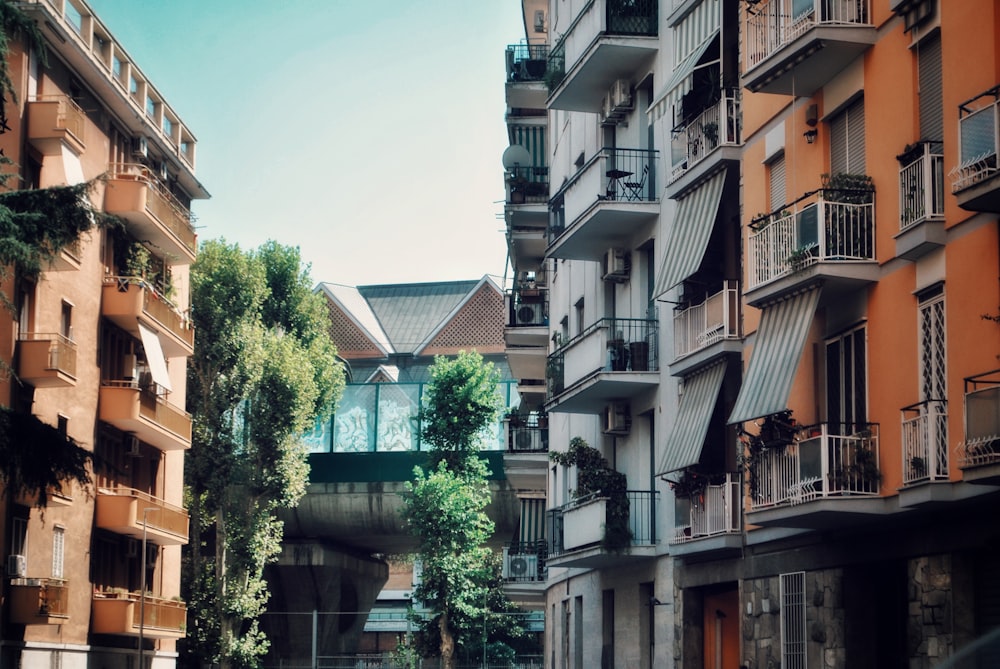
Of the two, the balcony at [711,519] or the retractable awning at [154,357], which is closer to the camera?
the balcony at [711,519]

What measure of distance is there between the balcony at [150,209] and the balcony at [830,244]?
22.5 m

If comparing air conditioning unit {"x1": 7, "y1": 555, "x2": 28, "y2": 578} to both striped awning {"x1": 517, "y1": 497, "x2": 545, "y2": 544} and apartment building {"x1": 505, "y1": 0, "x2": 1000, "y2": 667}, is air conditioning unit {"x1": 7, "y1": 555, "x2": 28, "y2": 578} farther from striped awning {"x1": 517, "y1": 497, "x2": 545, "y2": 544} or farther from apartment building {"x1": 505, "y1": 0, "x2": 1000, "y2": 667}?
striped awning {"x1": 517, "y1": 497, "x2": 545, "y2": 544}

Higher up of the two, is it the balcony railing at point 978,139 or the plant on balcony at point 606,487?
the balcony railing at point 978,139

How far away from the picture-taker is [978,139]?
15.4 m

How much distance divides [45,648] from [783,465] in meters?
21.4

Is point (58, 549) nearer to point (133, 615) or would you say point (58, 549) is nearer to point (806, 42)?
point (133, 615)

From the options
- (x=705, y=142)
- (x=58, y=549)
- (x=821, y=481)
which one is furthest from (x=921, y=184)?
(x=58, y=549)

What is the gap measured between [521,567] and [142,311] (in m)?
12.7

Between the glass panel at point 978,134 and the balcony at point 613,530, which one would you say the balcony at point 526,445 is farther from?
the glass panel at point 978,134

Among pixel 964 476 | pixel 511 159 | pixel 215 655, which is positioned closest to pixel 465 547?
pixel 215 655

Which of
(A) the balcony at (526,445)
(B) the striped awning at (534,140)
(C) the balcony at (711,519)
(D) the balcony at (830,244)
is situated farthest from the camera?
(B) the striped awning at (534,140)

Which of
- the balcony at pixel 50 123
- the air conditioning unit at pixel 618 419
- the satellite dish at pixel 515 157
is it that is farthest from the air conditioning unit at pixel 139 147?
the air conditioning unit at pixel 618 419

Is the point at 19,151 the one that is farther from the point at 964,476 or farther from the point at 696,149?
the point at 964,476

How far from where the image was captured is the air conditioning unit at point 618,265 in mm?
30672
